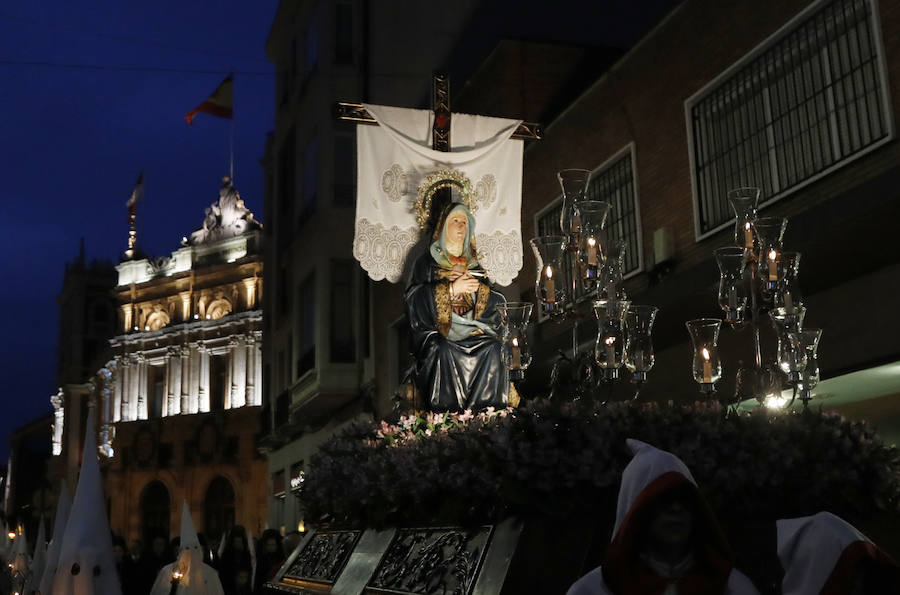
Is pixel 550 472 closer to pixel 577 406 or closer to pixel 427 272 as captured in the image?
pixel 577 406

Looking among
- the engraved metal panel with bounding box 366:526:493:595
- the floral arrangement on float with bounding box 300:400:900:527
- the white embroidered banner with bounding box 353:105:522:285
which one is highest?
the white embroidered banner with bounding box 353:105:522:285

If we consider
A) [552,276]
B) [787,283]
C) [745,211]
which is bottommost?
[787,283]

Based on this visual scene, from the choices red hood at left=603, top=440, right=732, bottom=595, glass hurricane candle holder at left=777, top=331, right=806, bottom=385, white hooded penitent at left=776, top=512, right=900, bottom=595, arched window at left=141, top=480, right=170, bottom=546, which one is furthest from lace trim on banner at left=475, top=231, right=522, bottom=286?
arched window at left=141, top=480, right=170, bottom=546

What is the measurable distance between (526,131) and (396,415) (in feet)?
11.2

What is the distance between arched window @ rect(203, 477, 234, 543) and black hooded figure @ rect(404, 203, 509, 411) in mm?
38745

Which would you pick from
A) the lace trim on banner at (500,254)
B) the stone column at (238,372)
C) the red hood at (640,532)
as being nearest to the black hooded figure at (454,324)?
the lace trim on banner at (500,254)

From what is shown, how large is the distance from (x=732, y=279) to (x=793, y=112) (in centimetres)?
535

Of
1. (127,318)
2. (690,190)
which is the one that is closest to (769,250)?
(690,190)

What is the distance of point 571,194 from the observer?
6.72 metres

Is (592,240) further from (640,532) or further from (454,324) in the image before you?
(640,532)

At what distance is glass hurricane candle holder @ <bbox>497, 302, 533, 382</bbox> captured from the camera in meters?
6.00

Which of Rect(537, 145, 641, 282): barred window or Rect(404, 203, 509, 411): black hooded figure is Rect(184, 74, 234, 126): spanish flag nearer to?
Rect(537, 145, 641, 282): barred window

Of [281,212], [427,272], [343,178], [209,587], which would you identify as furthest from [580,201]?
[281,212]

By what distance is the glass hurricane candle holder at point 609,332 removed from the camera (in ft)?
19.1
